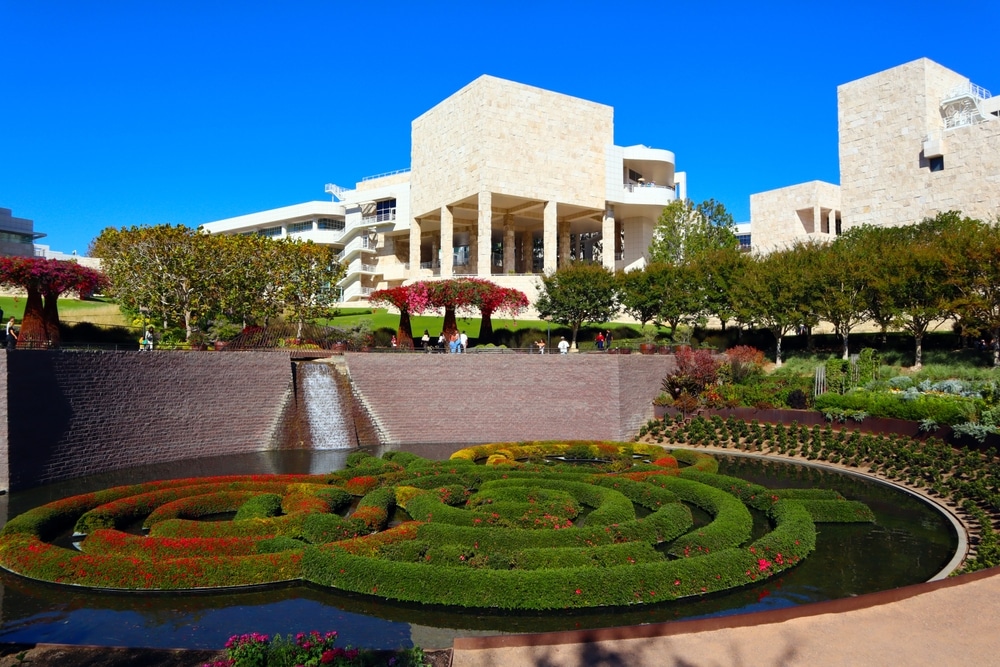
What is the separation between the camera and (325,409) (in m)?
28.4

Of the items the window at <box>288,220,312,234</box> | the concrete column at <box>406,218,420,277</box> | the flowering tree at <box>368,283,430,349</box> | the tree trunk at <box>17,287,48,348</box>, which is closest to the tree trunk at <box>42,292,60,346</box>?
the tree trunk at <box>17,287,48,348</box>

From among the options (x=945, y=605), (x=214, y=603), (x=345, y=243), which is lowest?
(x=214, y=603)

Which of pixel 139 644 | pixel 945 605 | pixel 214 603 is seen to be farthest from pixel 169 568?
pixel 945 605

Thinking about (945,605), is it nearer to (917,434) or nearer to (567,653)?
(567,653)

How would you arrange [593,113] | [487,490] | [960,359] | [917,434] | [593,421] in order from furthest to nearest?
[593,113] < [960,359] < [593,421] < [917,434] < [487,490]

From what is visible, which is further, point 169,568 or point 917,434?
point 917,434

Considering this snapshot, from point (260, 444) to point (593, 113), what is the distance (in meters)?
40.1

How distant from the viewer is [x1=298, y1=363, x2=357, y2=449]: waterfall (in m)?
27.7

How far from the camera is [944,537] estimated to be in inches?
583

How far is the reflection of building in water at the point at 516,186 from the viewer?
52406mm

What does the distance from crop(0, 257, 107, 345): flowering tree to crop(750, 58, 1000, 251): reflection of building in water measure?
51.1 metres

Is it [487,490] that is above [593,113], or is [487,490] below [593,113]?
below

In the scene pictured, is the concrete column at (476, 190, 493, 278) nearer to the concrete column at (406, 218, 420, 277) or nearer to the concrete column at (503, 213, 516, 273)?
the concrete column at (503, 213, 516, 273)

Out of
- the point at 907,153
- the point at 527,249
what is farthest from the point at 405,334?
the point at 907,153
